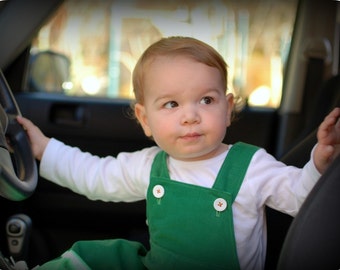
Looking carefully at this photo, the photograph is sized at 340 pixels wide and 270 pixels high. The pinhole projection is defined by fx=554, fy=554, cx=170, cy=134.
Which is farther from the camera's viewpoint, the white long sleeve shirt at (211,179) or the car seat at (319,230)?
the white long sleeve shirt at (211,179)

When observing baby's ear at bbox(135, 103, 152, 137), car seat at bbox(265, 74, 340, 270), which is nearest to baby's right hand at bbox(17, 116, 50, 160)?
baby's ear at bbox(135, 103, 152, 137)

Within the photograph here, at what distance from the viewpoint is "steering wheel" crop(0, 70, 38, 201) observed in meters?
0.93

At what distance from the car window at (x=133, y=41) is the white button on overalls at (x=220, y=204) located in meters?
0.81

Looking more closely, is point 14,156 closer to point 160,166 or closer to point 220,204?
point 160,166

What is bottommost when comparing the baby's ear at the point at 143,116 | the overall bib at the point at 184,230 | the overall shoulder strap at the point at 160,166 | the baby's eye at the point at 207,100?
the overall bib at the point at 184,230

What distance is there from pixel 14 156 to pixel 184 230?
0.36 metres

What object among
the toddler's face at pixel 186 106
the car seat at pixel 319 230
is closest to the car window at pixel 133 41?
the toddler's face at pixel 186 106

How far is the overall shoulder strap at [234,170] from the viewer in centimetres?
100

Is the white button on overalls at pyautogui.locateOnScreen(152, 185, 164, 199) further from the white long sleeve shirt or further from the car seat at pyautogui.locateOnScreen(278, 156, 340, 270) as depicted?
the car seat at pyautogui.locateOnScreen(278, 156, 340, 270)

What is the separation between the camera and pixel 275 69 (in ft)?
6.59

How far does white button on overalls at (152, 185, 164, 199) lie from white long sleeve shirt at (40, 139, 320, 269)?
0.12ft

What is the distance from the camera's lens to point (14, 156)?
3.54 ft

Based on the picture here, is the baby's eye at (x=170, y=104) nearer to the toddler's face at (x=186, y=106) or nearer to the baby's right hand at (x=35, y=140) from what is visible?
the toddler's face at (x=186, y=106)

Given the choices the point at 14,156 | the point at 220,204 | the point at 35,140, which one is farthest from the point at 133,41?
the point at 220,204
